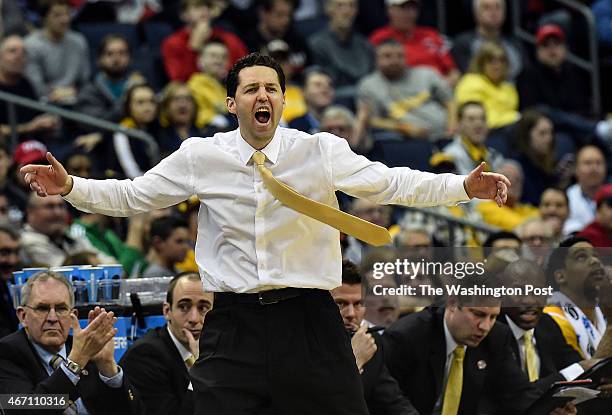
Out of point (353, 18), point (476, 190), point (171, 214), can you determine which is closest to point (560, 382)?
point (476, 190)

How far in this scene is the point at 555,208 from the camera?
40.1 feet

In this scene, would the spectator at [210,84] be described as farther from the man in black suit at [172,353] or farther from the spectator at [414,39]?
the man in black suit at [172,353]

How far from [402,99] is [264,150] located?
7396mm

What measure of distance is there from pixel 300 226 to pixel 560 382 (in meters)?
2.17

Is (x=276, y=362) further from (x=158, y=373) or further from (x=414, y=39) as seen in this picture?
(x=414, y=39)

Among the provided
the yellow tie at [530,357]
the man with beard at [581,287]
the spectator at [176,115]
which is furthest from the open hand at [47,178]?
the spectator at [176,115]

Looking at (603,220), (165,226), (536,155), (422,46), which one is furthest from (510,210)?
(165,226)

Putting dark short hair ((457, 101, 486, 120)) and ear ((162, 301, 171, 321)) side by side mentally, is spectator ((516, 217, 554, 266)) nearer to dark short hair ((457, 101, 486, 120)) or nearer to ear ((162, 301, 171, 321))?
dark short hair ((457, 101, 486, 120))

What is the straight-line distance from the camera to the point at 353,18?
1457 centimetres

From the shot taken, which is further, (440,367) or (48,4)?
(48,4)

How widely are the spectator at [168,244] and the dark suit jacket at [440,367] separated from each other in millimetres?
2567

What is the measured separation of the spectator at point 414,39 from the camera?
47.0ft

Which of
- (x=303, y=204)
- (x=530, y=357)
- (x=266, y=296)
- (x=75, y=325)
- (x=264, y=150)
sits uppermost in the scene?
(x=264, y=150)

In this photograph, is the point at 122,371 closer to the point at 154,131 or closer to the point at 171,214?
the point at 171,214
